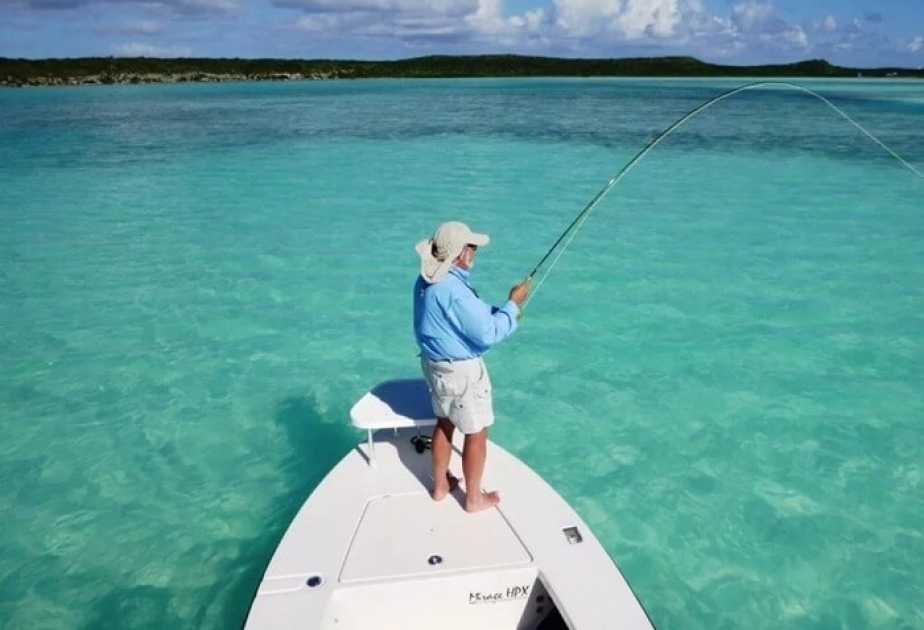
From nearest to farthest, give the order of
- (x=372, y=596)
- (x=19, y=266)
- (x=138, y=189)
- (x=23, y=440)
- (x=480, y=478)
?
(x=372, y=596) < (x=480, y=478) < (x=23, y=440) < (x=19, y=266) < (x=138, y=189)

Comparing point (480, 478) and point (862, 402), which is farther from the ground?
point (480, 478)

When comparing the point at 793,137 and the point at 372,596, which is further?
the point at 793,137

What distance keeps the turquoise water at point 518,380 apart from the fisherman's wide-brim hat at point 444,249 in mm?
2697

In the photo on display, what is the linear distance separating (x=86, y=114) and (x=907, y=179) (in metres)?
42.2

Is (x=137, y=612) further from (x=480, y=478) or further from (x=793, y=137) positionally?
(x=793, y=137)

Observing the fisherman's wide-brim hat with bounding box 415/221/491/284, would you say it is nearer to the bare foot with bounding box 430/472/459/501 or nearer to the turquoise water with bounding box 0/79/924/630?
the bare foot with bounding box 430/472/459/501

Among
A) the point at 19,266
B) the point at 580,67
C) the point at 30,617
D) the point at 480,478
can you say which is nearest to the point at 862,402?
the point at 480,478

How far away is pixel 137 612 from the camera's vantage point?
4.43 metres

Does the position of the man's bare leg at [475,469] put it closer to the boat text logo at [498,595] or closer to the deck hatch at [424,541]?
the deck hatch at [424,541]

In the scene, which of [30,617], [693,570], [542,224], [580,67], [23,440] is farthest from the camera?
[580,67]

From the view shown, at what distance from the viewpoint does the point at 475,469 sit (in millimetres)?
3809

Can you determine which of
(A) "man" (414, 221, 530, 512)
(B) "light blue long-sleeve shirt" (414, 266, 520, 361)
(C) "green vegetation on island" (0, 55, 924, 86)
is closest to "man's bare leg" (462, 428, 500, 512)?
(A) "man" (414, 221, 530, 512)

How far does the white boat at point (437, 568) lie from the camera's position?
317 centimetres

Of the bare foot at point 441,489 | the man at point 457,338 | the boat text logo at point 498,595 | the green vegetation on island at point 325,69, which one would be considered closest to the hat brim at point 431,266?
the man at point 457,338
